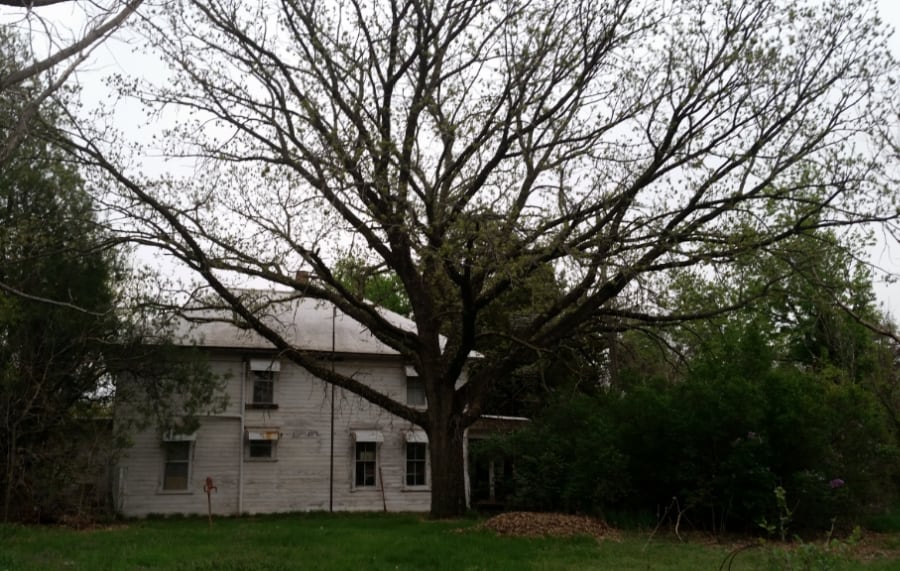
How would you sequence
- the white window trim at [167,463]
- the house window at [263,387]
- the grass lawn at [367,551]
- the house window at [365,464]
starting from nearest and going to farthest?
the grass lawn at [367,551]
the white window trim at [167,463]
the house window at [263,387]
the house window at [365,464]

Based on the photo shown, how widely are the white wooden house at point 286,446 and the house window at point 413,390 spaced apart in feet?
0.12

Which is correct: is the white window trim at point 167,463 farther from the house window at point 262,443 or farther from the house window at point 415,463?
the house window at point 415,463

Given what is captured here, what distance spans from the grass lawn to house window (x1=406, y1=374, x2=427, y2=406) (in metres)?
12.4

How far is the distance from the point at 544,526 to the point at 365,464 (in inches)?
528

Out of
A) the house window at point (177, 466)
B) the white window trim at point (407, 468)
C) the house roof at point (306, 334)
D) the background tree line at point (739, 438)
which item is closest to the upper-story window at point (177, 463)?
the house window at point (177, 466)

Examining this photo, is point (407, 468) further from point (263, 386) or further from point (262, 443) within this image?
point (263, 386)

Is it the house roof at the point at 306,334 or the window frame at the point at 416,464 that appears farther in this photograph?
the window frame at the point at 416,464

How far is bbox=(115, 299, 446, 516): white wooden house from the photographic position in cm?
2634

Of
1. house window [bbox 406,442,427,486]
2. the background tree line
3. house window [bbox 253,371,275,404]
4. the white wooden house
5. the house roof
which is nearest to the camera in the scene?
the background tree line

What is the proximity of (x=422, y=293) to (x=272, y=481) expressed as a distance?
10.9 m

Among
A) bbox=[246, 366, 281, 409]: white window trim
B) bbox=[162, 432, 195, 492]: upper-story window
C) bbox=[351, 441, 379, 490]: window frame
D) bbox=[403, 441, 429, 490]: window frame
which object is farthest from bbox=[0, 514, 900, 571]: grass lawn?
bbox=[403, 441, 429, 490]: window frame

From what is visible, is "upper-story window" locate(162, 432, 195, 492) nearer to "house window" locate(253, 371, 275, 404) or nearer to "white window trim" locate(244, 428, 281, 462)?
"white window trim" locate(244, 428, 281, 462)

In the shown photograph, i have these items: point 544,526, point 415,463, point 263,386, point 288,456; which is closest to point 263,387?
point 263,386

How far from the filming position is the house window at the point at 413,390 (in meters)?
29.5
